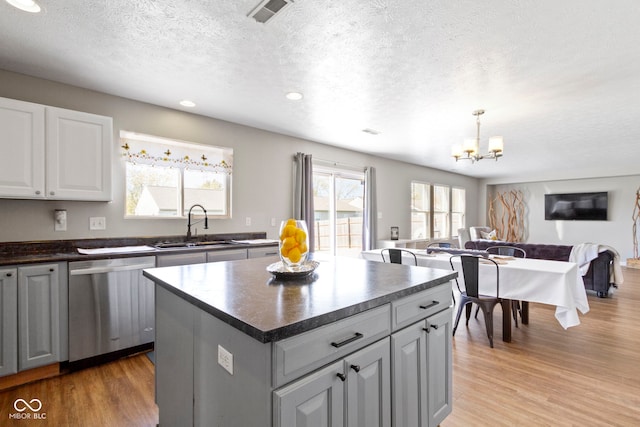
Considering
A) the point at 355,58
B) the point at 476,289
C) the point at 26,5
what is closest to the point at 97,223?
the point at 26,5

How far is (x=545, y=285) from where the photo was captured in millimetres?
2854

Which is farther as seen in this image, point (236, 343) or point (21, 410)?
point (21, 410)

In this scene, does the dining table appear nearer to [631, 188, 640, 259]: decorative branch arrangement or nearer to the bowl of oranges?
the bowl of oranges

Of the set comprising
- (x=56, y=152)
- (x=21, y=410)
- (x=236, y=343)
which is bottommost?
(x=21, y=410)

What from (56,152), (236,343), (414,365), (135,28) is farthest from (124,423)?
(135,28)

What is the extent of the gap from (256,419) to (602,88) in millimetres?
3961

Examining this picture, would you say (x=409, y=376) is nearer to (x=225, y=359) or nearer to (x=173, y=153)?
(x=225, y=359)

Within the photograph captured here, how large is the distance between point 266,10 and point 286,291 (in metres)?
1.61

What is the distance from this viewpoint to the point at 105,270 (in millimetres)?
2619

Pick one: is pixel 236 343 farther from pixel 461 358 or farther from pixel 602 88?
pixel 602 88

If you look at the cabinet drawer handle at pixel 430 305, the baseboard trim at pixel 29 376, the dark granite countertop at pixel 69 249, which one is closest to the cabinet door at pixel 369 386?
the cabinet drawer handle at pixel 430 305

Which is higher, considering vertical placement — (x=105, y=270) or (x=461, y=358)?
(x=105, y=270)

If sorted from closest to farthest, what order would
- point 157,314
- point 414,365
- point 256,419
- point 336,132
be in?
point 256,419, point 414,365, point 157,314, point 336,132

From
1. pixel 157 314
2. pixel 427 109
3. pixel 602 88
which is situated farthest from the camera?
pixel 427 109
